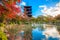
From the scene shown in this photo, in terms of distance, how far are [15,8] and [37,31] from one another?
0.41 m

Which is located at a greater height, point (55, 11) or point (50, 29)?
point (55, 11)

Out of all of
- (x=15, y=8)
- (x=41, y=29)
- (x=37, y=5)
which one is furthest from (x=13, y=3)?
(x=41, y=29)

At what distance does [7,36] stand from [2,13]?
30cm

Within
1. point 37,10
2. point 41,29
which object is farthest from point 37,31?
point 37,10

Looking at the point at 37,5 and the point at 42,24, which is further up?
the point at 37,5

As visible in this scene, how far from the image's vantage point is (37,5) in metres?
2.82

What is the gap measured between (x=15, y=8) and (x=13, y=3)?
7 centimetres

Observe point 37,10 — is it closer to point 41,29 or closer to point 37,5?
point 37,5

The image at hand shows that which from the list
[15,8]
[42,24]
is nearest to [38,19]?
[42,24]

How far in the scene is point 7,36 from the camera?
2.81 metres

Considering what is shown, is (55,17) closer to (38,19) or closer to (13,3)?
(38,19)

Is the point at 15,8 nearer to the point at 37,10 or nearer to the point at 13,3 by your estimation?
the point at 13,3

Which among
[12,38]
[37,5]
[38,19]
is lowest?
[12,38]

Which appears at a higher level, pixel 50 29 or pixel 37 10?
pixel 37 10
